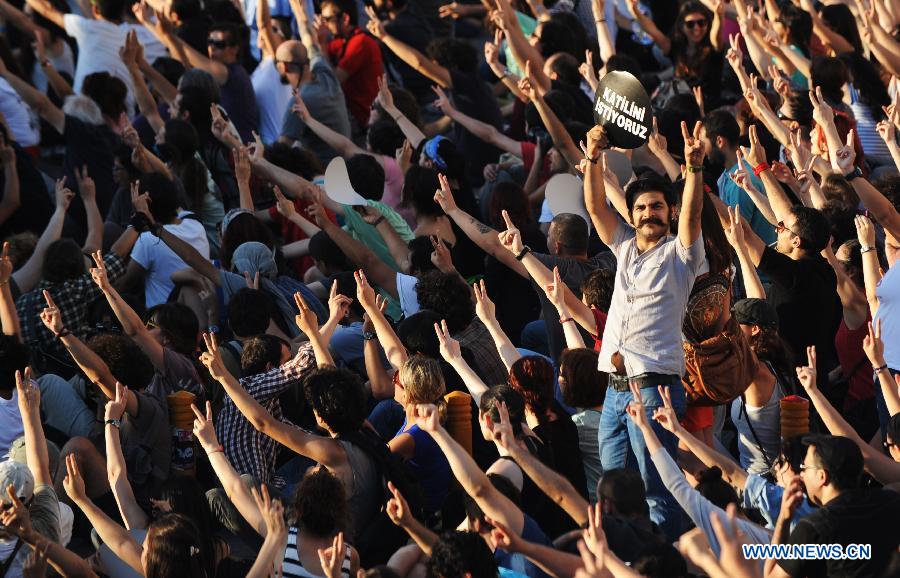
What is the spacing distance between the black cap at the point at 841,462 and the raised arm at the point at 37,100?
6.75 meters

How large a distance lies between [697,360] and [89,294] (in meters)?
3.38

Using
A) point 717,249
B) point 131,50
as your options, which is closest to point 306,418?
point 717,249

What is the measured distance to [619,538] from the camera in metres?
5.30

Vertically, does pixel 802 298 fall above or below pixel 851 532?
below

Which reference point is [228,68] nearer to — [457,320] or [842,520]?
[457,320]

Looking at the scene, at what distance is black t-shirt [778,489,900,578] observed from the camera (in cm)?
505

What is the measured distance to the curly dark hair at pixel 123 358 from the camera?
23.1 ft

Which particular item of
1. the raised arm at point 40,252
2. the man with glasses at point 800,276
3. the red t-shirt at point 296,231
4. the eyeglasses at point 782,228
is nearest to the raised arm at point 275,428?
the man with glasses at point 800,276

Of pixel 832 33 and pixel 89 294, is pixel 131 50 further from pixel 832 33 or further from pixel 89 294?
pixel 832 33

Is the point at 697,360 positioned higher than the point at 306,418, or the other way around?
the point at 697,360

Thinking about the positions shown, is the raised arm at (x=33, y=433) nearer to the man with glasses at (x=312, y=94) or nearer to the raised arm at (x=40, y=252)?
the raised arm at (x=40, y=252)

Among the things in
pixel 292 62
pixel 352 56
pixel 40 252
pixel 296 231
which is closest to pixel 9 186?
pixel 40 252

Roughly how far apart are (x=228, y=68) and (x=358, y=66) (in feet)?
3.69

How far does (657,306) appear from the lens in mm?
6051
